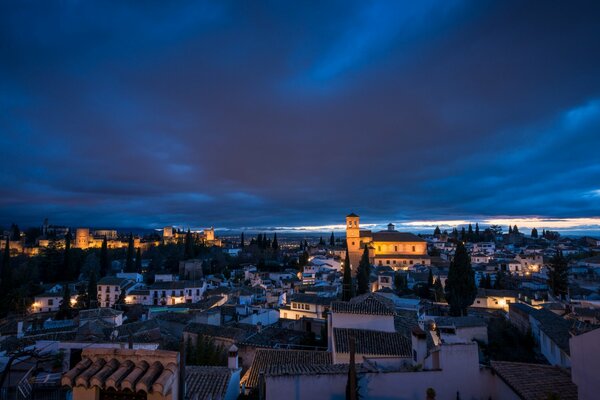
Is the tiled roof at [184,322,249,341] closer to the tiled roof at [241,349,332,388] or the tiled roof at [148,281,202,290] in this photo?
the tiled roof at [241,349,332,388]

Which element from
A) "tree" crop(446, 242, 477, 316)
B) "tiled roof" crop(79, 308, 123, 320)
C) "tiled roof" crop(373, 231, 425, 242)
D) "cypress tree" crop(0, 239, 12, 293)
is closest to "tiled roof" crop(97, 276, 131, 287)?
"cypress tree" crop(0, 239, 12, 293)

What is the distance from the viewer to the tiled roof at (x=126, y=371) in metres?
3.98

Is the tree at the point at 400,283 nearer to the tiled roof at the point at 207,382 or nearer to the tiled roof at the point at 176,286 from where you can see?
the tiled roof at the point at 176,286

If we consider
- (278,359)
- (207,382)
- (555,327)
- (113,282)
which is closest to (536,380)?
(207,382)

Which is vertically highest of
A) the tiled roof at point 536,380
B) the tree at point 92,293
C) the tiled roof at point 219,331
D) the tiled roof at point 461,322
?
the tiled roof at point 536,380

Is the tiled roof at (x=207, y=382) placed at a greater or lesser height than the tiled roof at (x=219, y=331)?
greater

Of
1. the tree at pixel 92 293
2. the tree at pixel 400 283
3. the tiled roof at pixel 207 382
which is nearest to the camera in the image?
the tiled roof at pixel 207 382

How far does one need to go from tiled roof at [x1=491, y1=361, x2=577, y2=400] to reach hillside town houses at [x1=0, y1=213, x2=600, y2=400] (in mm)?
32

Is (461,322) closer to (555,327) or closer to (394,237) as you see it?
(555,327)

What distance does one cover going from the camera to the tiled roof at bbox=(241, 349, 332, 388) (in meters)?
13.0

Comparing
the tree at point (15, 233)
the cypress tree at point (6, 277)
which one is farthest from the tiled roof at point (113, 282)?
the tree at point (15, 233)

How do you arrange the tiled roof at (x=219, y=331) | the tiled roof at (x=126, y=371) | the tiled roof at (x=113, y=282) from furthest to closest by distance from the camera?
the tiled roof at (x=113, y=282), the tiled roof at (x=219, y=331), the tiled roof at (x=126, y=371)

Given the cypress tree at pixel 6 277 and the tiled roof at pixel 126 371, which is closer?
the tiled roof at pixel 126 371

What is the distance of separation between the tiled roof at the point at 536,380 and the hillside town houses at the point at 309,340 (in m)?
0.03
